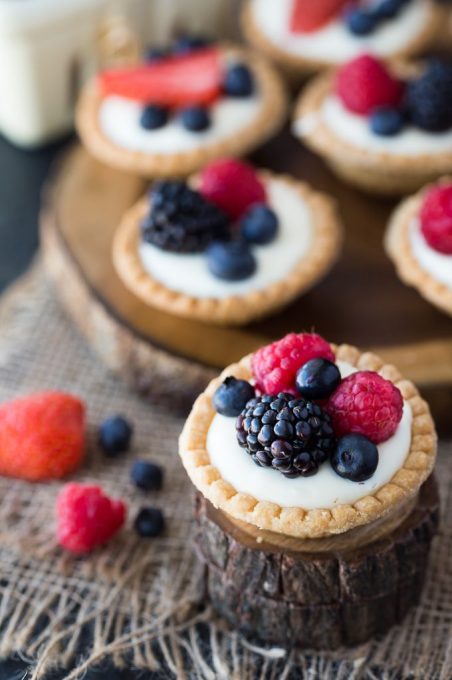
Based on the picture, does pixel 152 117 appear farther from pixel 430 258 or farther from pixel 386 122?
pixel 430 258

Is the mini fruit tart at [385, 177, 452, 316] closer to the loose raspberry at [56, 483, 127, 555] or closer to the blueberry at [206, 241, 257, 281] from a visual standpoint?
the blueberry at [206, 241, 257, 281]

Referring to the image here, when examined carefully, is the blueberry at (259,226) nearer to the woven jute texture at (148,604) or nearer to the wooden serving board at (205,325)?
the wooden serving board at (205,325)

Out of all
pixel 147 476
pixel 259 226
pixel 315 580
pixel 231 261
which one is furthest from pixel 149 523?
pixel 259 226

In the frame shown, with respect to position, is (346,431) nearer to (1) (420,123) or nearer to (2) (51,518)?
(2) (51,518)

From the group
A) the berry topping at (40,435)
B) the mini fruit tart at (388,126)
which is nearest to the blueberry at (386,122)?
the mini fruit tart at (388,126)

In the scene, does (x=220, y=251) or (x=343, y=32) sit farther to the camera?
(x=343, y=32)

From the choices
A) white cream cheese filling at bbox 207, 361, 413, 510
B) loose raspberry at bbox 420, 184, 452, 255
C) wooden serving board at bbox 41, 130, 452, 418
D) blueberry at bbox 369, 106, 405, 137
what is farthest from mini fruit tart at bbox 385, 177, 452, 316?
white cream cheese filling at bbox 207, 361, 413, 510

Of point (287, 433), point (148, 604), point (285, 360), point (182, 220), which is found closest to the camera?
point (287, 433)

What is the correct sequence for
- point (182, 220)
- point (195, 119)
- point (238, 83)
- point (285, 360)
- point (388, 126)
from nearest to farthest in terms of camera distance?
1. point (285, 360)
2. point (182, 220)
3. point (388, 126)
4. point (195, 119)
5. point (238, 83)
